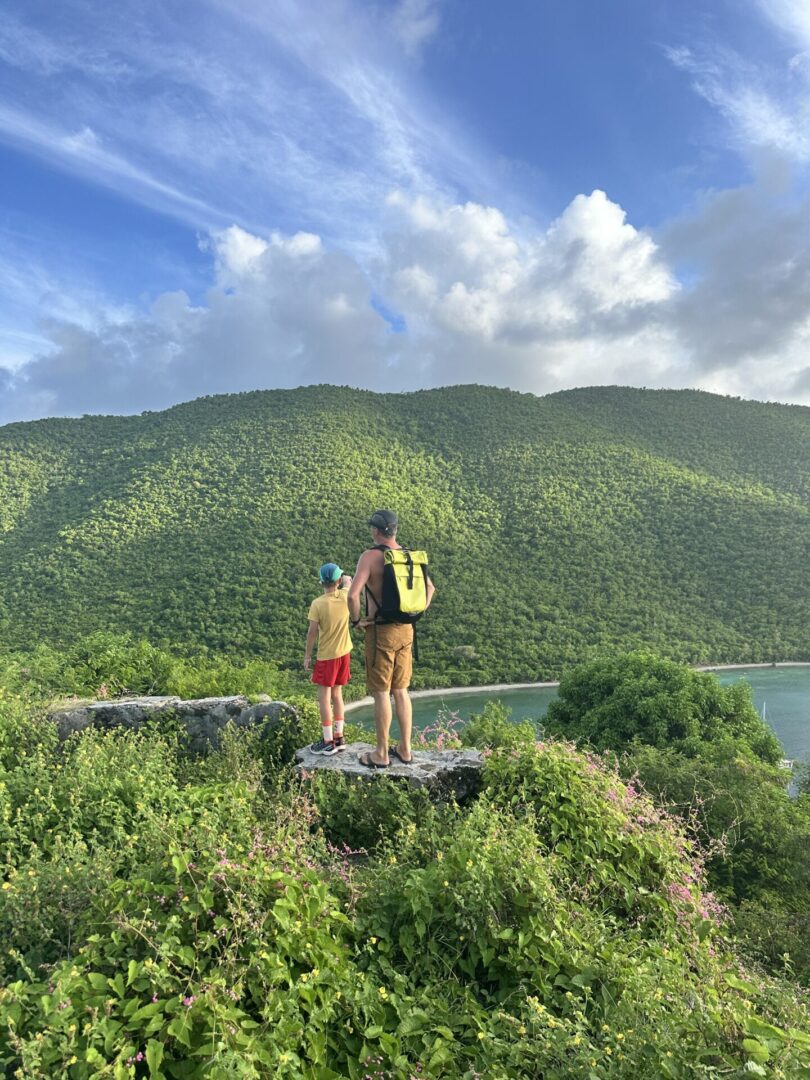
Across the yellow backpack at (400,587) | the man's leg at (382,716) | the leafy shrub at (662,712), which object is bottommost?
the leafy shrub at (662,712)

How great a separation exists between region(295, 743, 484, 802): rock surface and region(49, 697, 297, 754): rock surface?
1.12m

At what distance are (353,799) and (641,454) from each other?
83178mm

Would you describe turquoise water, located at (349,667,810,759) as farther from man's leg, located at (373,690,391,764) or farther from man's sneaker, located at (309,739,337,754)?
man's leg, located at (373,690,391,764)

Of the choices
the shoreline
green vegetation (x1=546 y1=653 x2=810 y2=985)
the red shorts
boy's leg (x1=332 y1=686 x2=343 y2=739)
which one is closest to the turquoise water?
the shoreline

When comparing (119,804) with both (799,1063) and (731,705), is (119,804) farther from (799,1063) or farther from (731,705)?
(731,705)

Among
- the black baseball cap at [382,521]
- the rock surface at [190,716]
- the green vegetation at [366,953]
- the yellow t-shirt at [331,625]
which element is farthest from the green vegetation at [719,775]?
the rock surface at [190,716]

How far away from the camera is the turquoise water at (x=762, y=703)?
36.6m

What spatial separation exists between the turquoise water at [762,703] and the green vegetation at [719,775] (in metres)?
13.1

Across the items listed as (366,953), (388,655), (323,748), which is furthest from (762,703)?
(366,953)

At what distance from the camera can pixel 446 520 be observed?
65.8m

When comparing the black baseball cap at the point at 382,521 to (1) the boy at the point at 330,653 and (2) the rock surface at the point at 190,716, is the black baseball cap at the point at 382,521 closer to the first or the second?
(1) the boy at the point at 330,653

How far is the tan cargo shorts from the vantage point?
17.9 ft

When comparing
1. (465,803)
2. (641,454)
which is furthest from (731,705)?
(641,454)

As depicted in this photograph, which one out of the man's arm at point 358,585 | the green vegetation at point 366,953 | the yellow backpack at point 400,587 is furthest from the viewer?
the yellow backpack at point 400,587
